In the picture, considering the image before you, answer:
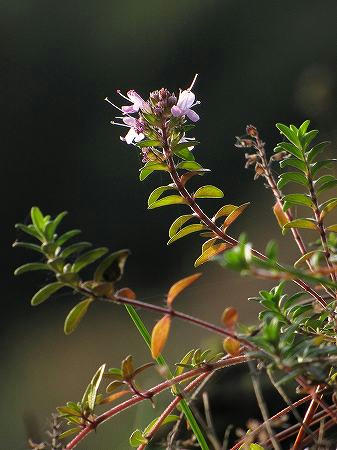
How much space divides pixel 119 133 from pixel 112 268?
136 centimetres

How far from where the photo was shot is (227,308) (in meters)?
0.45

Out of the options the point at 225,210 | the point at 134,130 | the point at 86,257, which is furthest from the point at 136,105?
the point at 86,257

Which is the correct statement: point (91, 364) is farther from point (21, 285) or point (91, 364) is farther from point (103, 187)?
point (103, 187)

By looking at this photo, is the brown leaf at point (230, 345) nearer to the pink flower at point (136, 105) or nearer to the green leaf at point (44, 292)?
the green leaf at point (44, 292)

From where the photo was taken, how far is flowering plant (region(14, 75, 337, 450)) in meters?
0.44

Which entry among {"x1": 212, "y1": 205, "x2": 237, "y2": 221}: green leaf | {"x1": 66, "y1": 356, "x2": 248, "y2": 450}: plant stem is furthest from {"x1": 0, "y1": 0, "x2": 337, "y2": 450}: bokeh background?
{"x1": 66, "y1": 356, "x2": 248, "y2": 450}: plant stem

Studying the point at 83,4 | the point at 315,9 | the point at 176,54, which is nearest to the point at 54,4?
the point at 83,4

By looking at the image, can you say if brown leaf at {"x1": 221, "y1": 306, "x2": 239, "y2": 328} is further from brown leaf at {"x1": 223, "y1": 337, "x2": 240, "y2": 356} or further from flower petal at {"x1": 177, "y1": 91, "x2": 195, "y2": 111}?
flower petal at {"x1": 177, "y1": 91, "x2": 195, "y2": 111}

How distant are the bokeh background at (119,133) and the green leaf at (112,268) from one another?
43.7 inches

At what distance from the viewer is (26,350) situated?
5.96 feet

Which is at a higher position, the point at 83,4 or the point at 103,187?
the point at 83,4

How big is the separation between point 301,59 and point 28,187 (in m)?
0.76

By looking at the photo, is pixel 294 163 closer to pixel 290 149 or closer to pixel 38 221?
pixel 290 149

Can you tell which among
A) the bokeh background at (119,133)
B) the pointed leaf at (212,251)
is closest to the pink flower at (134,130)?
the pointed leaf at (212,251)
